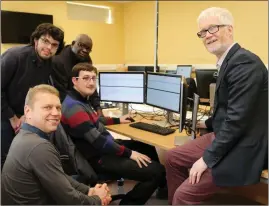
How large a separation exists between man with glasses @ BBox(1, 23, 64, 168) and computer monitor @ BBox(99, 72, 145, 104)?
2.26 ft

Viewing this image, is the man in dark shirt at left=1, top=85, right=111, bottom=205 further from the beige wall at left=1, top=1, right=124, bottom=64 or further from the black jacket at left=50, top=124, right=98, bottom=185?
the beige wall at left=1, top=1, right=124, bottom=64

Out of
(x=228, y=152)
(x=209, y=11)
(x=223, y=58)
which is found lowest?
(x=228, y=152)

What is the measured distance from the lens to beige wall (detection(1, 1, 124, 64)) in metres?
6.17

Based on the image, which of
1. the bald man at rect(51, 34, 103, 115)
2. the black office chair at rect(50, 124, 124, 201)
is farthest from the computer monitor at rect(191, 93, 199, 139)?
the bald man at rect(51, 34, 103, 115)

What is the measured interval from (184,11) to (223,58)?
17.4 feet

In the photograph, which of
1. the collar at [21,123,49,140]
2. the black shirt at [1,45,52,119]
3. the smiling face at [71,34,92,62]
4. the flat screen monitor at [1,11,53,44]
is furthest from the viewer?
the flat screen monitor at [1,11,53,44]

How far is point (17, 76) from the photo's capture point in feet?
7.47

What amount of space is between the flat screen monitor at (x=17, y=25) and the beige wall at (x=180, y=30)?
252 centimetres

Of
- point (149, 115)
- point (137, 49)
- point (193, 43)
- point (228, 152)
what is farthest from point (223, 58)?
point (137, 49)

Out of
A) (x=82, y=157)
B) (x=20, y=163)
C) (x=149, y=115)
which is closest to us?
(x=20, y=163)

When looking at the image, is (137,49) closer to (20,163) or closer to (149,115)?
(149,115)

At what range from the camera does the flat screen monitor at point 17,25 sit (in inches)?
229

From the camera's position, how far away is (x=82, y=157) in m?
1.94

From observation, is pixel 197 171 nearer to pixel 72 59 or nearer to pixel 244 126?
pixel 244 126
